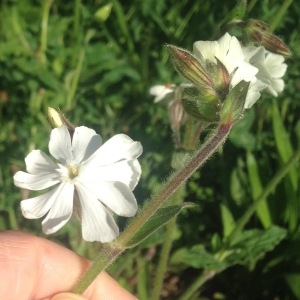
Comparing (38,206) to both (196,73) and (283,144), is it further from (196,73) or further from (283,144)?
(283,144)

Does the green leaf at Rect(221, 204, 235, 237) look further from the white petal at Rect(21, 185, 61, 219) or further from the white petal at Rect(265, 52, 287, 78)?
the white petal at Rect(21, 185, 61, 219)

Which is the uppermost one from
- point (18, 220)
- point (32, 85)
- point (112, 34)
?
point (112, 34)

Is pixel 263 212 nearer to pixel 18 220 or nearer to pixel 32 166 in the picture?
pixel 18 220

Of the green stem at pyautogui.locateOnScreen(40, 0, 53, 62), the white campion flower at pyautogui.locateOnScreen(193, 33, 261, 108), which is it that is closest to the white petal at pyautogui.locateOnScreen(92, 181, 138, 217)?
the white campion flower at pyautogui.locateOnScreen(193, 33, 261, 108)

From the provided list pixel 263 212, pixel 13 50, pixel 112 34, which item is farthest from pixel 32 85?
pixel 263 212

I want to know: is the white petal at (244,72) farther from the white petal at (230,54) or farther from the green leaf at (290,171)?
the green leaf at (290,171)

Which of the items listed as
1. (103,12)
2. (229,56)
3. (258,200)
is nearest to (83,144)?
(229,56)
